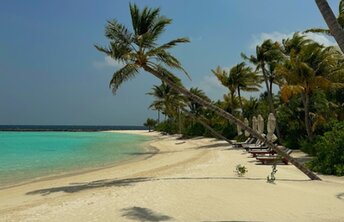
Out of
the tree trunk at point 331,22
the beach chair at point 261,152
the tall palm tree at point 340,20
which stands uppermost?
the tall palm tree at point 340,20

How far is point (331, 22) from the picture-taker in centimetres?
605

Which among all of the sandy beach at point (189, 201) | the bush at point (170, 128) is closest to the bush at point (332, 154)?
the sandy beach at point (189, 201)

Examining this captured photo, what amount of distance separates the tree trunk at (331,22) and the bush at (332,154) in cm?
907

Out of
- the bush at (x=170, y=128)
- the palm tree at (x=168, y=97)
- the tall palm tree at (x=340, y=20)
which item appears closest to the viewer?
the tall palm tree at (x=340, y=20)

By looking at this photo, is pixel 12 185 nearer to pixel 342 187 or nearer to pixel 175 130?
pixel 342 187

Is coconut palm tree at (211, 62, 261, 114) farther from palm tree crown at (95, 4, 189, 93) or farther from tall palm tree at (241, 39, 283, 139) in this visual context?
palm tree crown at (95, 4, 189, 93)

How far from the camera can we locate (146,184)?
39.6ft

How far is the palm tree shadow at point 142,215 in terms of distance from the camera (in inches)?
305

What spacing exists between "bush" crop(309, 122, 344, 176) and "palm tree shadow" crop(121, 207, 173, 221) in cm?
847

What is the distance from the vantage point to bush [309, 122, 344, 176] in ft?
46.4

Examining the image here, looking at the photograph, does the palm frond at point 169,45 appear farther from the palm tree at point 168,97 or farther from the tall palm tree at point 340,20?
the palm tree at point 168,97

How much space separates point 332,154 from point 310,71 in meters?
9.46

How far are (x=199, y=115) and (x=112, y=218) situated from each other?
43.5m

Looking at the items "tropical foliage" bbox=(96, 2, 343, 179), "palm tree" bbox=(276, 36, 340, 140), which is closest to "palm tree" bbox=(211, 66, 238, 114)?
"tropical foliage" bbox=(96, 2, 343, 179)
